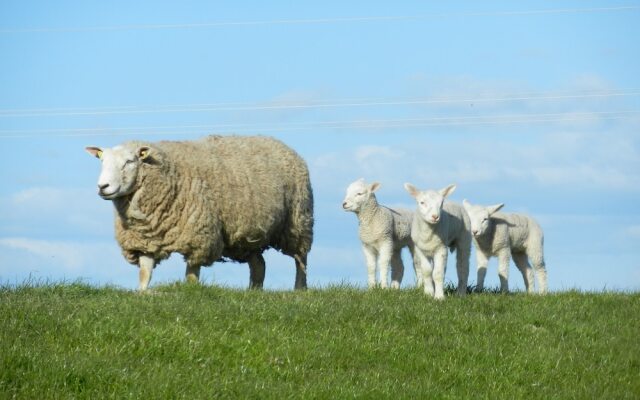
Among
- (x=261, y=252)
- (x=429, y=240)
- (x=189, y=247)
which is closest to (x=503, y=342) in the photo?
(x=429, y=240)

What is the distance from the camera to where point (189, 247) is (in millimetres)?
17875

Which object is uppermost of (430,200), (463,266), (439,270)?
(430,200)

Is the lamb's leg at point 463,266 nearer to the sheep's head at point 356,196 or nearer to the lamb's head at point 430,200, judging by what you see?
the lamb's head at point 430,200

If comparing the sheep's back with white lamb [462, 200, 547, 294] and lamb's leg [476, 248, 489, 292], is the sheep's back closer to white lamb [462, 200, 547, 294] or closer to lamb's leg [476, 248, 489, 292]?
white lamb [462, 200, 547, 294]

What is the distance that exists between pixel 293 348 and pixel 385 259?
605 centimetres

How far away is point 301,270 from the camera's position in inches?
837

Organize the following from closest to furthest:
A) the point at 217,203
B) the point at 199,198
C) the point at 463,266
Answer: the point at 463,266, the point at 199,198, the point at 217,203

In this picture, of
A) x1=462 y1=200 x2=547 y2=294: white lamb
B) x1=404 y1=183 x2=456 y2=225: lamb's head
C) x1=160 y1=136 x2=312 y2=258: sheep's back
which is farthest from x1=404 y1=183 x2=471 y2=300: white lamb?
x1=160 y1=136 x2=312 y2=258: sheep's back

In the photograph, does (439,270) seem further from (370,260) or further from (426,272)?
(370,260)

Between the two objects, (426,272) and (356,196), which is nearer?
(426,272)

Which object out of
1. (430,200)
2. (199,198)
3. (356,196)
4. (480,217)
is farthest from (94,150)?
(480,217)

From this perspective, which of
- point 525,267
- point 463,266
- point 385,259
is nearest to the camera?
point 463,266

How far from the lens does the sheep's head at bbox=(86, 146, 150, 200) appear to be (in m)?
17.4

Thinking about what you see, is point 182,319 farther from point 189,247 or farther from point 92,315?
point 189,247
